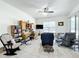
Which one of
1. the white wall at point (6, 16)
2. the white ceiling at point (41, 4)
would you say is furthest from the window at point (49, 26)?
the white wall at point (6, 16)

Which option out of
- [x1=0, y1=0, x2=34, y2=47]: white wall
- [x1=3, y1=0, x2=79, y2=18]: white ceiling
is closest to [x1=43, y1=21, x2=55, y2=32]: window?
[x1=3, y1=0, x2=79, y2=18]: white ceiling

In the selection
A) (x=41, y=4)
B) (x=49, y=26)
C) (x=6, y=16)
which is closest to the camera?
(x=6, y=16)

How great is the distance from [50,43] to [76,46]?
1.59 meters

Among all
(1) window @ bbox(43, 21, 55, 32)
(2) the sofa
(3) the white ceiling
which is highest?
(3) the white ceiling

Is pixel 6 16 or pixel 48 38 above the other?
pixel 6 16

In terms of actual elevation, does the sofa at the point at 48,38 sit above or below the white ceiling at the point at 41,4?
below

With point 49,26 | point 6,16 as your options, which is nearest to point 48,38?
point 6,16

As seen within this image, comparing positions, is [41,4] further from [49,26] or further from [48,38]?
[49,26]

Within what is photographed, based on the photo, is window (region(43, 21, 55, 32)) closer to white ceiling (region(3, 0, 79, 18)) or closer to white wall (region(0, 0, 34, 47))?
white ceiling (region(3, 0, 79, 18))

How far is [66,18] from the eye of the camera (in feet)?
47.6

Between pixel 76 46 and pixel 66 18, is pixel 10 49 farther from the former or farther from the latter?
pixel 66 18

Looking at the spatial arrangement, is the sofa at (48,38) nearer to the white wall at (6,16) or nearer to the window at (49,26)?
the white wall at (6,16)

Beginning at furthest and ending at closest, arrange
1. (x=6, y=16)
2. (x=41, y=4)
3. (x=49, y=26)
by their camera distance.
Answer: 1. (x=49, y=26)
2. (x=41, y=4)
3. (x=6, y=16)

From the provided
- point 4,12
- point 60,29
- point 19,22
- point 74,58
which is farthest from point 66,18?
point 74,58
